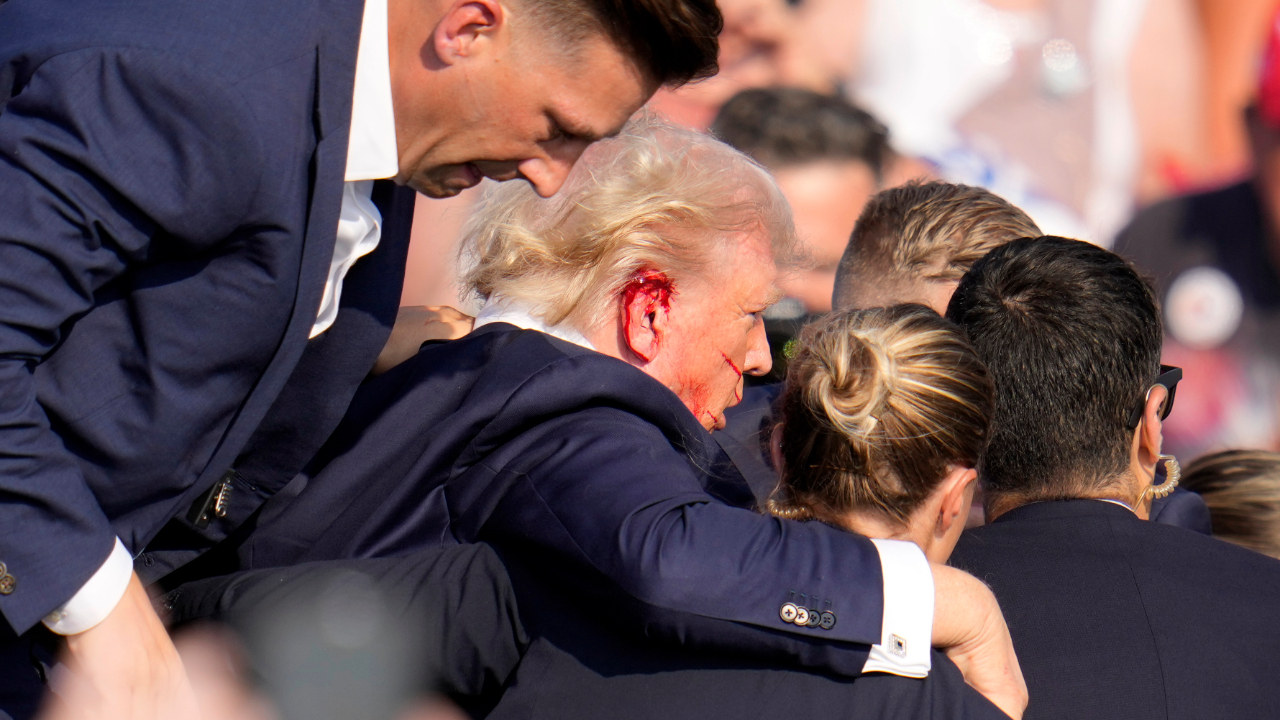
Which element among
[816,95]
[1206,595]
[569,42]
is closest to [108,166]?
[569,42]

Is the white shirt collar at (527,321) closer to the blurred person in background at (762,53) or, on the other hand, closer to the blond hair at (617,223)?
the blond hair at (617,223)

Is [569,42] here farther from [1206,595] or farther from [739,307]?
[1206,595]

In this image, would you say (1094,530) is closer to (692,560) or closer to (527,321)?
(692,560)

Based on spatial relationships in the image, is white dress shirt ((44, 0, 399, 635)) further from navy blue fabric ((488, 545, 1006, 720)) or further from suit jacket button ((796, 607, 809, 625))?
suit jacket button ((796, 607, 809, 625))

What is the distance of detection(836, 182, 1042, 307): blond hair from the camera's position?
2625 millimetres

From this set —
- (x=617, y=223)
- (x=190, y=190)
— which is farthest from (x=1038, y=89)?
(x=190, y=190)

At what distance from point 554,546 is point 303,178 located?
573mm

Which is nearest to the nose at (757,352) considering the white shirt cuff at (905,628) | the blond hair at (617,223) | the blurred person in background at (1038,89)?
the blond hair at (617,223)

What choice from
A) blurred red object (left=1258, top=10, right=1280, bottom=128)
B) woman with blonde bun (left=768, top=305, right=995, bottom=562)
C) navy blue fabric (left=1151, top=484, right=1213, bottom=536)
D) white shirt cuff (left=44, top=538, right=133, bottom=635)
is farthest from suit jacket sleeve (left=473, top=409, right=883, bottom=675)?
blurred red object (left=1258, top=10, right=1280, bottom=128)

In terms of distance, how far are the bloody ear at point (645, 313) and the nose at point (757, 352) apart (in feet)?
0.77

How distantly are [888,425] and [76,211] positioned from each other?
104 centimetres

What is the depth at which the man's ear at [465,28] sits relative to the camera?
59.6 inches

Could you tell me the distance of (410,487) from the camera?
1.72 meters

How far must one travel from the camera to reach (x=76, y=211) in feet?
4.10
